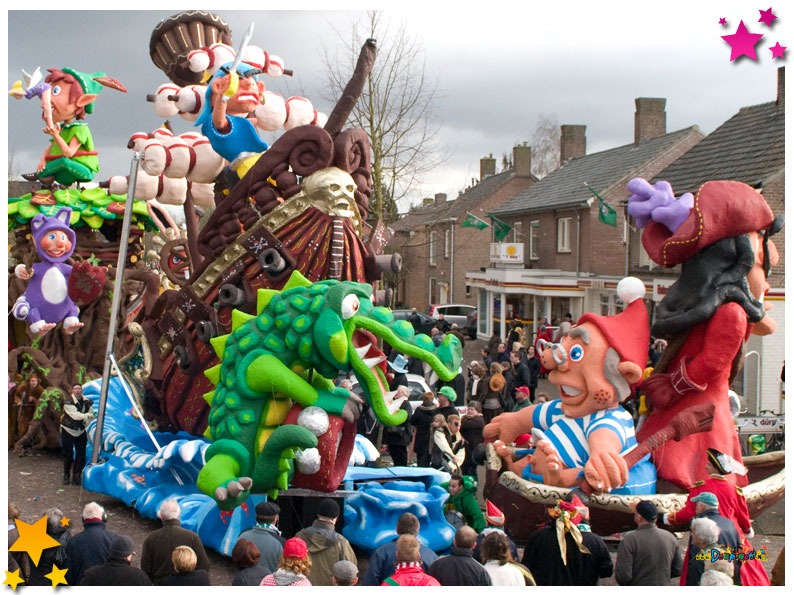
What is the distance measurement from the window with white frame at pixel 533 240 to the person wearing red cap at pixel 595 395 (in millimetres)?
19001

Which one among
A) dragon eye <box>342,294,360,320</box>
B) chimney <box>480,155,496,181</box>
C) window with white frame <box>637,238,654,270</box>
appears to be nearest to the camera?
dragon eye <box>342,294,360,320</box>

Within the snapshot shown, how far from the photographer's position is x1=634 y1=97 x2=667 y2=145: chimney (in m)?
26.0

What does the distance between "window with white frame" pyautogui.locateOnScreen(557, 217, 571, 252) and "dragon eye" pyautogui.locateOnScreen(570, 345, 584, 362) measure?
17438 mm

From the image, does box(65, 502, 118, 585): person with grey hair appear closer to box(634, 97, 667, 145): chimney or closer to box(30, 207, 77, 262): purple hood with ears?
box(30, 207, 77, 262): purple hood with ears

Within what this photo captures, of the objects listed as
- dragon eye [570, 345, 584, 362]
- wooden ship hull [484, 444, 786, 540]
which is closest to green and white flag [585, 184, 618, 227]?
wooden ship hull [484, 444, 786, 540]

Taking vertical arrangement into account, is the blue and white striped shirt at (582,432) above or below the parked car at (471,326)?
below

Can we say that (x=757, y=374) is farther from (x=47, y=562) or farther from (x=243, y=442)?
(x=47, y=562)

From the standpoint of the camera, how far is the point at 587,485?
7250 mm

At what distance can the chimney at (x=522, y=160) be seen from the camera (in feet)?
A: 111

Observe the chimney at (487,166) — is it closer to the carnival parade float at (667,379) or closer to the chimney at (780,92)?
the chimney at (780,92)

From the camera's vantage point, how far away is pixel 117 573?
4.55 metres

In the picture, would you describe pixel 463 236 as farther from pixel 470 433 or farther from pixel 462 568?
pixel 462 568

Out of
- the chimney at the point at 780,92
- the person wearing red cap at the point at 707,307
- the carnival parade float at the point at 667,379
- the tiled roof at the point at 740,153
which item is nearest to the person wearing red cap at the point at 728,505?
the carnival parade float at the point at 667,379

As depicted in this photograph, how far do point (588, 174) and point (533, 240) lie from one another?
2698 mm
